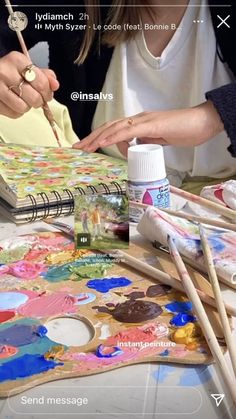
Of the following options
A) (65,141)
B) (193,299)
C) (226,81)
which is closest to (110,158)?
(65,141)

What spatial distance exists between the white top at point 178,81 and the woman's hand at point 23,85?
0.53ft

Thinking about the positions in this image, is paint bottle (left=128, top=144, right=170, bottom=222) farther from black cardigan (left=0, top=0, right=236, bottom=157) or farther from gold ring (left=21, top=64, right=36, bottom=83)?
black cardigan (left=0, top=0, right=236, bottom=157)

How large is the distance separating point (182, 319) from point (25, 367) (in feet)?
0.33

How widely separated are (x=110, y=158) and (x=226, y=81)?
21 cm

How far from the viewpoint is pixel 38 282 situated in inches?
17.7

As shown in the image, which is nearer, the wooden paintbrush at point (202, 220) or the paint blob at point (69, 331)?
the paint blob at point (69, 331)

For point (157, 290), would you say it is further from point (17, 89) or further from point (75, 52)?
point (75, 52)

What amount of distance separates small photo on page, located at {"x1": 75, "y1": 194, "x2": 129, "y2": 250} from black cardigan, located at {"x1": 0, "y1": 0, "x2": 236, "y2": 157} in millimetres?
329

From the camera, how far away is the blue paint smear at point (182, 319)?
39cm

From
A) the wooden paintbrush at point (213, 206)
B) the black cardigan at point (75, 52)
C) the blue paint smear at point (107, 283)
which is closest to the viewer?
the blue paint smear at point (107, 283)

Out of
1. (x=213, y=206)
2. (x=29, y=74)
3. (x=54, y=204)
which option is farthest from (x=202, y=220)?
(x=29, y=74)

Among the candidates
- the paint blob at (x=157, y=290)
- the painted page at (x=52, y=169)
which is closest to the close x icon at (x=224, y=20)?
the painted page at (x=52, y=169)

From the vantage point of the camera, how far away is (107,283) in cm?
44

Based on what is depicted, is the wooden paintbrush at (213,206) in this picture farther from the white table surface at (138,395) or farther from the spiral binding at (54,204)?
the white table surface at (138,395)
